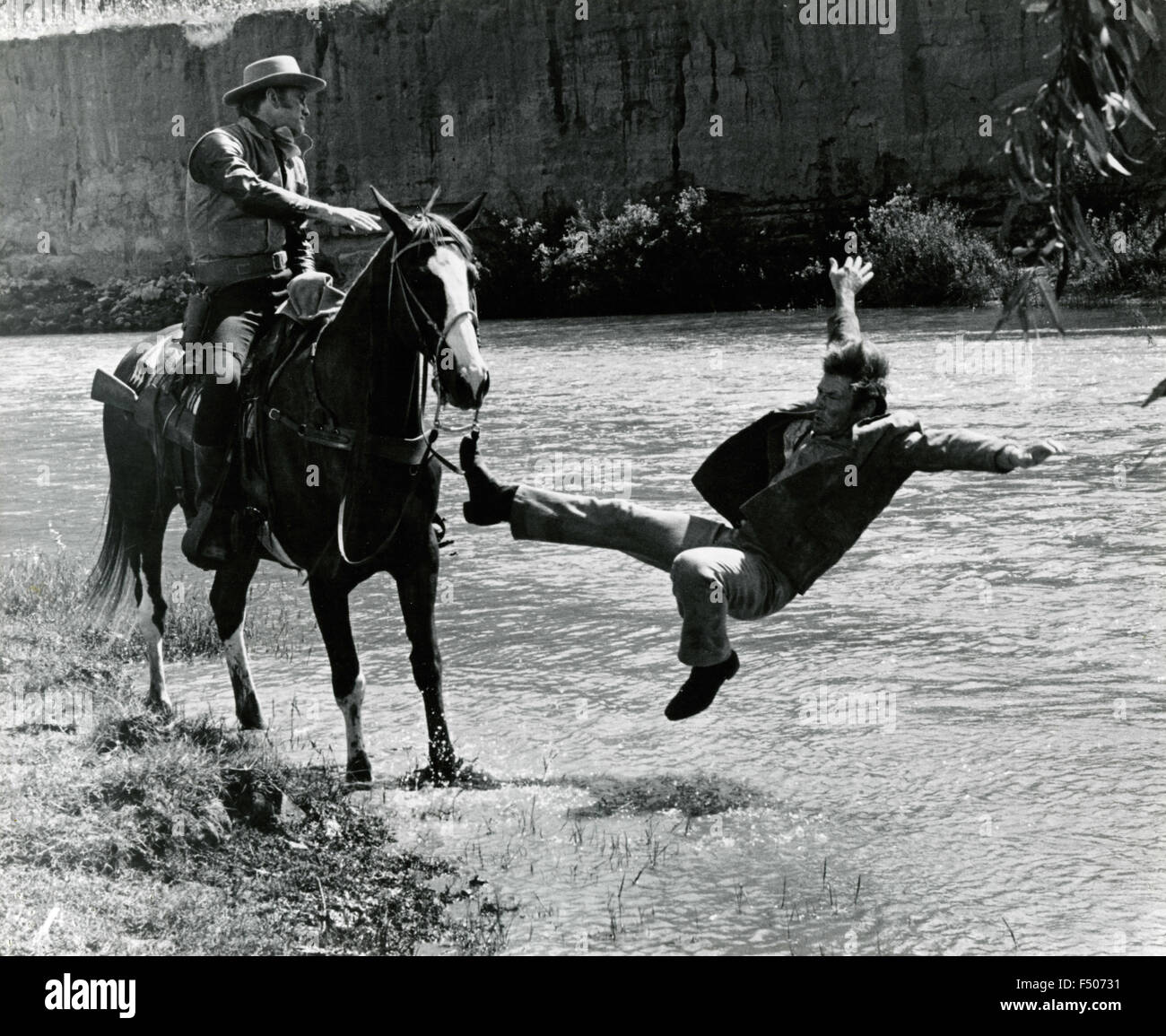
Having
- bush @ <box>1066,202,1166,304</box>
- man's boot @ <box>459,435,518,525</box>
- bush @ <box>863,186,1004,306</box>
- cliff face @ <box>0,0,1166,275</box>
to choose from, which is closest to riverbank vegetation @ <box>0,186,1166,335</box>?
bush @ <box>863,186,1004,306</box>

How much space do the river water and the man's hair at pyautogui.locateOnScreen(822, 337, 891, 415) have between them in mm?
940

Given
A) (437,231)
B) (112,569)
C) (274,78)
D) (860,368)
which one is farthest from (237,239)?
(860,368)

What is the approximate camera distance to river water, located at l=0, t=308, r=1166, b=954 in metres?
5.02

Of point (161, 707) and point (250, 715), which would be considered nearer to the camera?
point (250, 715)

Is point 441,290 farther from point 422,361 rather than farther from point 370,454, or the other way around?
point 370,454

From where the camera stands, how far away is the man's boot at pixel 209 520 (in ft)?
21.0

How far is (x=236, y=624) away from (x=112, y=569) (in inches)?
52.1

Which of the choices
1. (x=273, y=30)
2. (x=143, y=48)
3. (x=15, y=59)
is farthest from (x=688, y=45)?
(x=15, y=59)

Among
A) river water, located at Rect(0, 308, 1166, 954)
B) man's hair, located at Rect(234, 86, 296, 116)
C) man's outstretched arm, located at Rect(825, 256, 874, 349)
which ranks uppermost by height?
man's hair, located at Rect(234, 86, 296, 116)

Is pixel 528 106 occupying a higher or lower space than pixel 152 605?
higher

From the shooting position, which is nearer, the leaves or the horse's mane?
the leaves

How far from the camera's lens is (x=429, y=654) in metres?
6.12

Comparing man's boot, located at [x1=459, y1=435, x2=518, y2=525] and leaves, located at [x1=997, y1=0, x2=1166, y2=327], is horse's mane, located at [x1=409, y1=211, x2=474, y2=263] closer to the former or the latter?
man's boot, located at [x1=459, y1=435, x2=518, y2=525]

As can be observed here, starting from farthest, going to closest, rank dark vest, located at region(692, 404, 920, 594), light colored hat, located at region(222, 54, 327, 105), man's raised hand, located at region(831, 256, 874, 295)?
light colored hat, located at region(222, 54, 327, 105), man's raised hand, located at region(831, 256, 874, 295), dark vest, located at region(692, 404, 920, 594)
